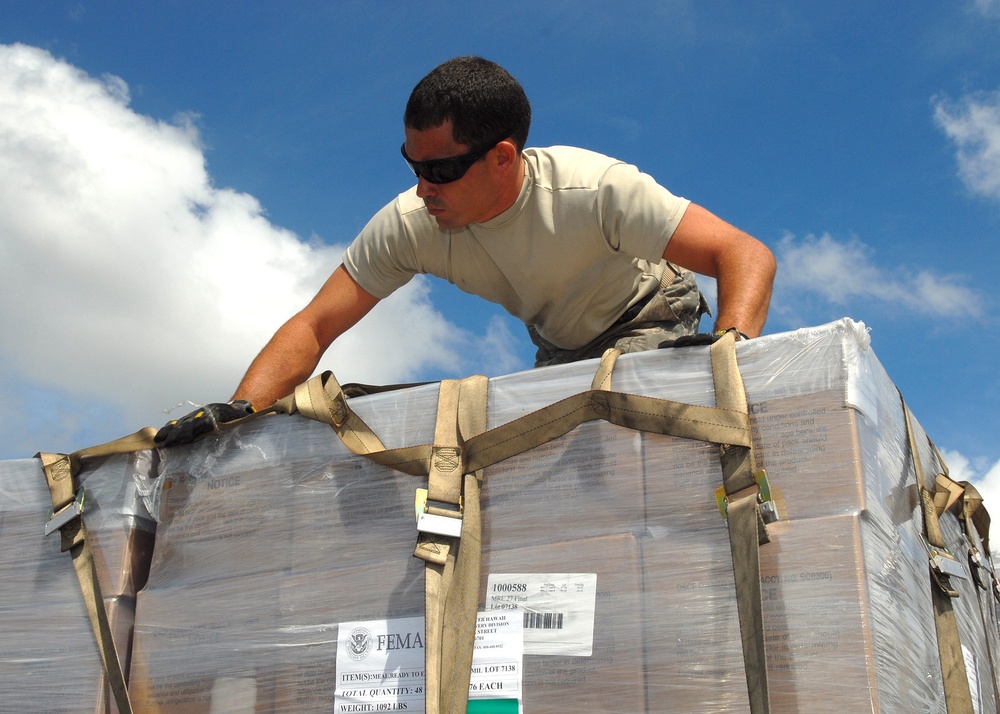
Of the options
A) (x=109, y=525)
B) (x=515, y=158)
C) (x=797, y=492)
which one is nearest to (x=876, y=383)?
(x=797, y=492)

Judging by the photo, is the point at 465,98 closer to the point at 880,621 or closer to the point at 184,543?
the point at 184,543

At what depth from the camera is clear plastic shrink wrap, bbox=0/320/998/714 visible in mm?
1585

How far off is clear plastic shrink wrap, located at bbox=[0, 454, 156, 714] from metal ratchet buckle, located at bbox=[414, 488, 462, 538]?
85cm

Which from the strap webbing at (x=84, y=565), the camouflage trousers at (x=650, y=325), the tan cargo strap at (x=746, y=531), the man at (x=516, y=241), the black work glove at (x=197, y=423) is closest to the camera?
the tan cargo strap at (x=746, y=531)

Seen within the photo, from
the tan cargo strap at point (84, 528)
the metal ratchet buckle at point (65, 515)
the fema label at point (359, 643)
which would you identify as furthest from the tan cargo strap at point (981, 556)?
the metal ratchet buckle at point (65, 515)

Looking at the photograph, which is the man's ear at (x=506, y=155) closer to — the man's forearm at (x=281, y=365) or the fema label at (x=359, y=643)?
the man's forearm at (x=281, y=365)

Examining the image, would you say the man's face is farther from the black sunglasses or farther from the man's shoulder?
the man's shoulder

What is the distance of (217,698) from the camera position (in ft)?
6.41

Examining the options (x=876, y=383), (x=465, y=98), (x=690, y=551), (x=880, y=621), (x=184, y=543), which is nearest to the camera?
(x=880, y=621)

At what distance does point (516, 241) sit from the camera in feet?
9.27

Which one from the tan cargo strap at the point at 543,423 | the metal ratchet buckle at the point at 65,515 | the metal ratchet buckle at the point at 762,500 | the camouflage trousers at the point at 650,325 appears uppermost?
the camouflage trousers at the point at 650,325

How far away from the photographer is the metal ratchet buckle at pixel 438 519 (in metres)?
1.79

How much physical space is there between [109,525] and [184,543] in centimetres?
25

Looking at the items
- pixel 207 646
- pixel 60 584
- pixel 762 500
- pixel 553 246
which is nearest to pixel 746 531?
pixel 762 500
